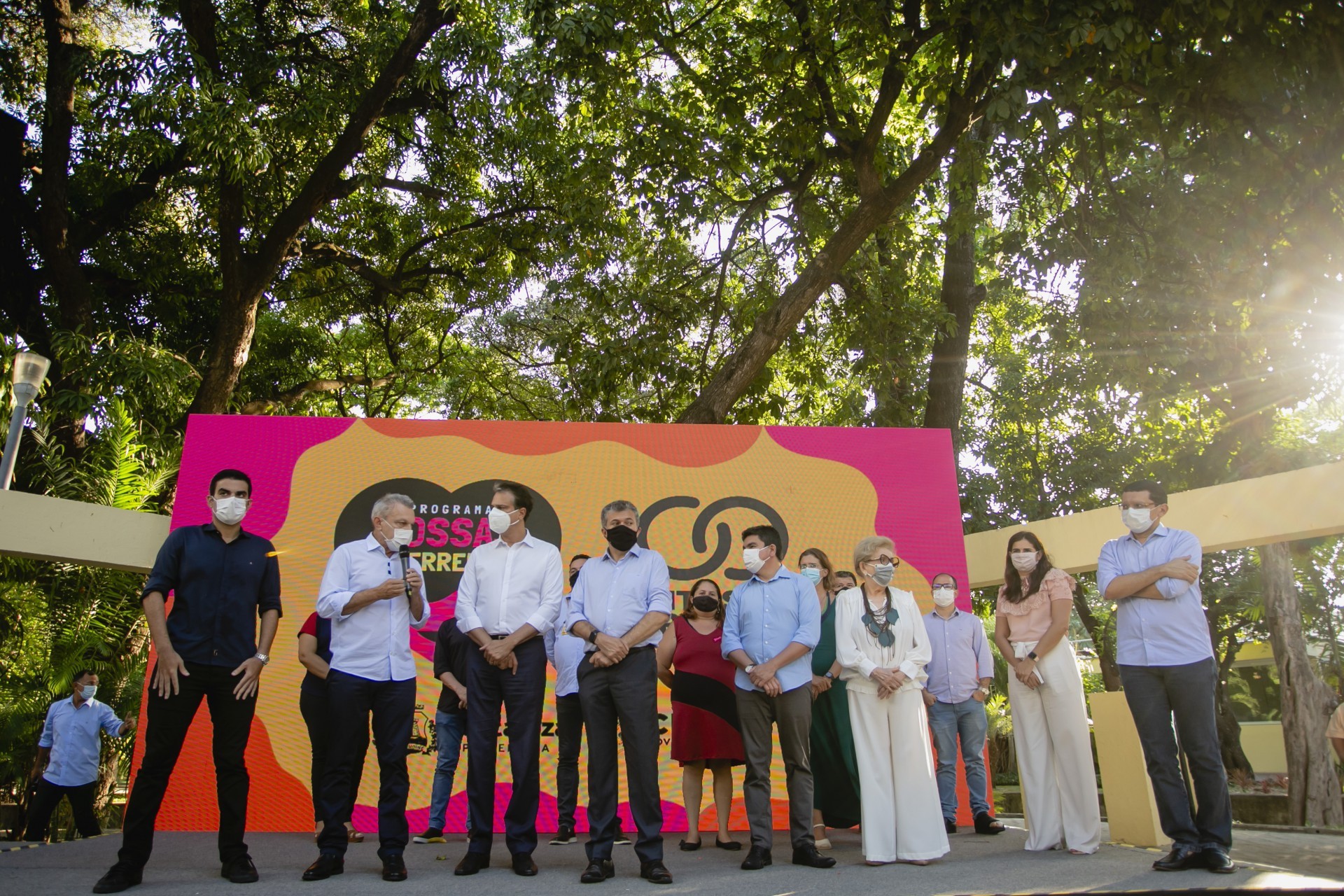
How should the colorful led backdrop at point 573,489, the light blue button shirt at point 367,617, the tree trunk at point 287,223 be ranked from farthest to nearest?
the tree trunk at point 287,223, the colorful led backdrop at point 573,489, the light blue button shirt at point 367,617

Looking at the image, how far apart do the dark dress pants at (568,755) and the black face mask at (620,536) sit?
1423mm

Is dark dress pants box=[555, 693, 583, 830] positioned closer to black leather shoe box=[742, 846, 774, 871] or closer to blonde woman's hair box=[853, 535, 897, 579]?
black leather shoe box=[742, 846, 774, 871]

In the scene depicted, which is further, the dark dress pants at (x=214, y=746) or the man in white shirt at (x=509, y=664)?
the man in white shirt at (x=509, y=664)

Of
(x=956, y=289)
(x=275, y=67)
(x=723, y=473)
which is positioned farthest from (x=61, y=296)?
(x=956, y=289)

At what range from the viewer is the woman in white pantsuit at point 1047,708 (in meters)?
4.81

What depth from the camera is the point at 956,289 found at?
12.3 metres

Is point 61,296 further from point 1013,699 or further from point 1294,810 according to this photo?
point 1294,810

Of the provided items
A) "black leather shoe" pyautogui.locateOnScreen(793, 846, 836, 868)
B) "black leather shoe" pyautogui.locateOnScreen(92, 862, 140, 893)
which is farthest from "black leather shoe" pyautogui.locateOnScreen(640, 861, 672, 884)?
"black leather shoe" pyautogui.locateOnScreen(92, 862, 140, 893)

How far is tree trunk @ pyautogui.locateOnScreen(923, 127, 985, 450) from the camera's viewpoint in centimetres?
1058

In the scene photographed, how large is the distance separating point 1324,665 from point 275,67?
24.1 meters

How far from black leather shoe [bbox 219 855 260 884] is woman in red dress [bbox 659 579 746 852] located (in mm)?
2024

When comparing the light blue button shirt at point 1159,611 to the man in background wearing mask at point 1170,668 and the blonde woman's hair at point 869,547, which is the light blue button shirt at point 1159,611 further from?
the blonde woman's hair at point 869,547

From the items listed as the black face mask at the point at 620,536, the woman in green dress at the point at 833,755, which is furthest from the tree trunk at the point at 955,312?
the black face mask at the point at 620,536

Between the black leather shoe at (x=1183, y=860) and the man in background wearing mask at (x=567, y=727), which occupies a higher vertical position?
the man in background wearing mask at (x=567, y=727)
